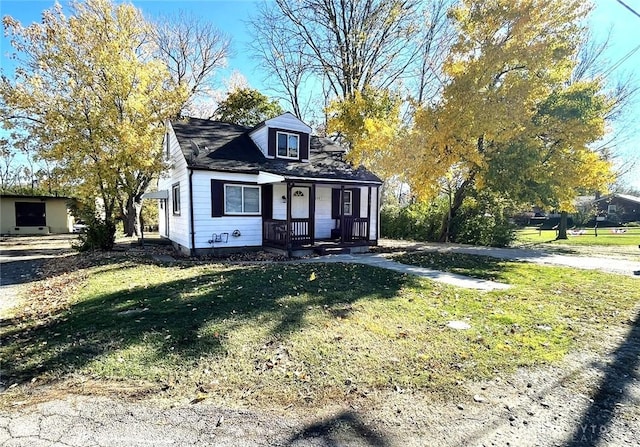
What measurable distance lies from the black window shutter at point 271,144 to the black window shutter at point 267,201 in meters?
1.66

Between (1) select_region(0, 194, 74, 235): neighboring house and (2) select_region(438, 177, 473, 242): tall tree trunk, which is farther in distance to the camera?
(1) select_region(0, 194, 74, 235): neighboring house

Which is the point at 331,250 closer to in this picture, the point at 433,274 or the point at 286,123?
the point at 433,274

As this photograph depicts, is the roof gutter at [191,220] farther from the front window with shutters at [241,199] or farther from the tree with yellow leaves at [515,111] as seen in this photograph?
the tree with yellow leaves at [515,111]

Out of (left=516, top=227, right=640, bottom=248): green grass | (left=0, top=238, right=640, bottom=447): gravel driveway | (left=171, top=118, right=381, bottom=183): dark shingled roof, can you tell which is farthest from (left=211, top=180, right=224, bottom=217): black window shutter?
(left=516, top=227, right=640, bottom=248): green grass

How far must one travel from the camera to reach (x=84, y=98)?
13.1m

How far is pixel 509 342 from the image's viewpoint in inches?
174

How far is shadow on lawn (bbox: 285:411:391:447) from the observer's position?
2629 mm

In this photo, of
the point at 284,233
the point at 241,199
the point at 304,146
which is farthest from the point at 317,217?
the point at 241,199

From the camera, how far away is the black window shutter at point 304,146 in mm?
15047

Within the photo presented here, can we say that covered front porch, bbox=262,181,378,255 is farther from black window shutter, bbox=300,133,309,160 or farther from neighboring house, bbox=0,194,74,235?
neighboring house, bbox=0,194,74,235

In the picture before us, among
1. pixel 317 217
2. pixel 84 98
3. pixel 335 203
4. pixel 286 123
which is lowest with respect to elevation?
pixel 317 217

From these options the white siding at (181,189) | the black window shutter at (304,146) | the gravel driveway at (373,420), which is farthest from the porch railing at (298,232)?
the gravel driveway at (373,420)

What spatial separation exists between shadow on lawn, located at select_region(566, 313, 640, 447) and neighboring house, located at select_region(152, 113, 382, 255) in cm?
893

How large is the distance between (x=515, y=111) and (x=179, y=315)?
39.3 ft
